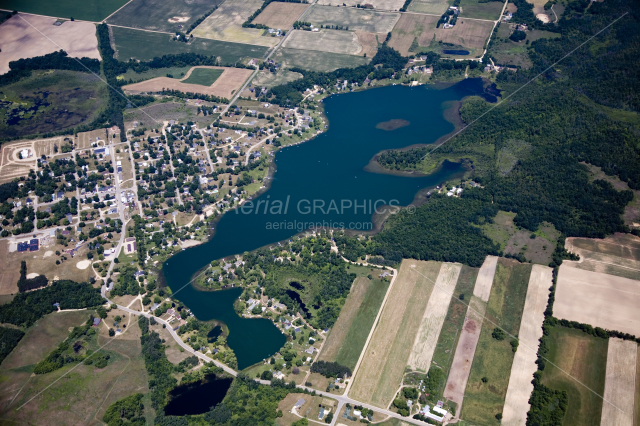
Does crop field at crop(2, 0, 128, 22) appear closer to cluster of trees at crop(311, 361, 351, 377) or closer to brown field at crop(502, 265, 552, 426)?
cluster of trees at crop(311, 361, 351, 377)

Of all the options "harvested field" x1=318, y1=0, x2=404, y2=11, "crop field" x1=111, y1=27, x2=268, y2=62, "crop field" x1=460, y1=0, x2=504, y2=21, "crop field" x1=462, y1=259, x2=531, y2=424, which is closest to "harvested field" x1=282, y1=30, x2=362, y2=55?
"crop field" x1=111, y1=27, x2=268, y2=62

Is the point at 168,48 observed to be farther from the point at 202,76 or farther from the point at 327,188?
the point at 327,188

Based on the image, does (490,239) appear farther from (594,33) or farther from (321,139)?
(594,33)

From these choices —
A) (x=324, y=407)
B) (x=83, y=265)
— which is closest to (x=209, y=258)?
(x=83, y=265)

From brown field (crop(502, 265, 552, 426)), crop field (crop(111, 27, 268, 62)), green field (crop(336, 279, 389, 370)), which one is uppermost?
brown field (crop(502, 265, 552, 426))

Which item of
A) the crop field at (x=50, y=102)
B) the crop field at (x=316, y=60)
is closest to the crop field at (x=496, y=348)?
the crop field at (x=316, y=60)

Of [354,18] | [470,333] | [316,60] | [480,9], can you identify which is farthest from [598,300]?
[354,18]
